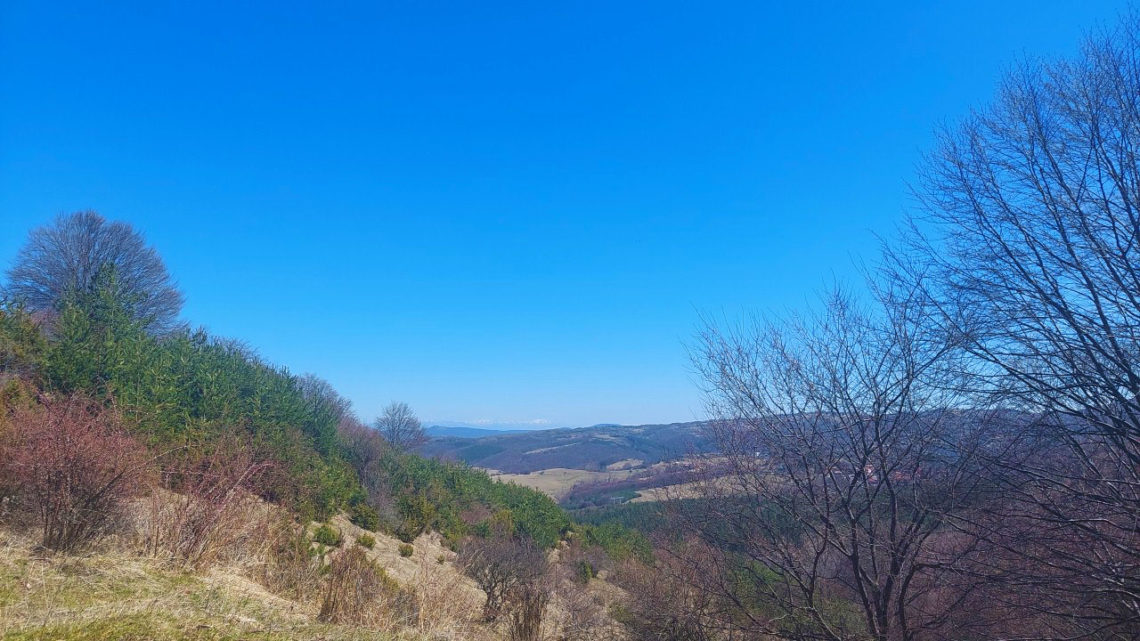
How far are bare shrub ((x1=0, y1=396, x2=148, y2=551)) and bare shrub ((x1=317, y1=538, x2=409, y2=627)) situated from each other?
2734mm

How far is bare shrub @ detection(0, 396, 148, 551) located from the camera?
20.2ft

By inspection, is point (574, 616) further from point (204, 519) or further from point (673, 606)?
point (204, 519)

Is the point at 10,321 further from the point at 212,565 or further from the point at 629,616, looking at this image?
the point at 629,616

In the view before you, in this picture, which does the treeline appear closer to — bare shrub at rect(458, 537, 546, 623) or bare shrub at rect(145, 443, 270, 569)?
bare shrub at rect(145, 443, 270, 569)

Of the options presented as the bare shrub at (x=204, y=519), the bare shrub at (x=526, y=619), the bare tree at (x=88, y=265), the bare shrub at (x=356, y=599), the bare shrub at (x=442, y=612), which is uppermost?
the bare tree at (x=88, y=265)

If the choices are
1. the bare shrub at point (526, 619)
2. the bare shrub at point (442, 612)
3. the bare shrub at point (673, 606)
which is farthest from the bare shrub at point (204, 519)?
the bare shrub at point (673, 606)

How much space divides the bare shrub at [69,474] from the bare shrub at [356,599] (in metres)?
2.73

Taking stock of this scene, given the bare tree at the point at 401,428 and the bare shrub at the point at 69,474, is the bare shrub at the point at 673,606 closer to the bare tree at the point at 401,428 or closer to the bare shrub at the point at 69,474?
the bare shrub at the point at 69,474

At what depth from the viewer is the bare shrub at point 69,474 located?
6.15 meters

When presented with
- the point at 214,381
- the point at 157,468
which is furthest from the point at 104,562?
the point at 214,381

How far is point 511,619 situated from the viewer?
31.6 feet

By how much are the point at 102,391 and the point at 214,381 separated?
16.6ft

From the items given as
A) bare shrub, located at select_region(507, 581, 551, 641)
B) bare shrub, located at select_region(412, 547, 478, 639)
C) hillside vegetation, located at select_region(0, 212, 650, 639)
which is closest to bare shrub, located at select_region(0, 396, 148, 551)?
hillside vegetation, located at select_region(0, 212, 650, 639)

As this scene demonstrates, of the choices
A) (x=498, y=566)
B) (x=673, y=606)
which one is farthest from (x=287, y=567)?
(x=498, y=566)
